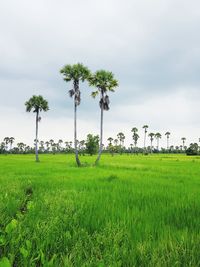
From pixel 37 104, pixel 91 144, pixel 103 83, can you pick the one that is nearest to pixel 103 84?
pixel 103 83

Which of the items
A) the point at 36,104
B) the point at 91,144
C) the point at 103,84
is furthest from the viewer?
the point at 91,144

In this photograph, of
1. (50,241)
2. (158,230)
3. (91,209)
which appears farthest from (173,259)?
(91,209)

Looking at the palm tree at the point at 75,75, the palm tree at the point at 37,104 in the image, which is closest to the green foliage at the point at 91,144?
the palm tree at the point at 37,104

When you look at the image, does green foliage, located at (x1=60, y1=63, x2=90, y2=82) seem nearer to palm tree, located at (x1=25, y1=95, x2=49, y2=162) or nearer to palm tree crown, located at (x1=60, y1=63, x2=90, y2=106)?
palm tree crown, located at (x1=60, y1=63, x2=90, y2=106)

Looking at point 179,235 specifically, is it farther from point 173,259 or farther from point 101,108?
point 101,108

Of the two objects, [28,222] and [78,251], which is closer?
[78,251]

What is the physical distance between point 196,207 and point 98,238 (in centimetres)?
400

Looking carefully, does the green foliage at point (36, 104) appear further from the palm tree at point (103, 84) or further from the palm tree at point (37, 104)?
the palm tree at point (103, 84)

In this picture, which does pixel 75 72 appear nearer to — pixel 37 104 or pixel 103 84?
pixel 103 84

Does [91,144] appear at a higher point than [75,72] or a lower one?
lower

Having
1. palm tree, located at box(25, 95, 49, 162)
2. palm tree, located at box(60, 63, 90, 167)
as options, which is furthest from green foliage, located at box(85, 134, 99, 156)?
palm tree, located at box(60, 63, 90, 167)

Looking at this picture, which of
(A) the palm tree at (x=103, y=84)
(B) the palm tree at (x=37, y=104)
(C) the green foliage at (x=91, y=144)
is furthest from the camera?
(C) the green foliage at (x=91, y=144)

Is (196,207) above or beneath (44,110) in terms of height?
beneath

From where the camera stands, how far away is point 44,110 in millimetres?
57969
